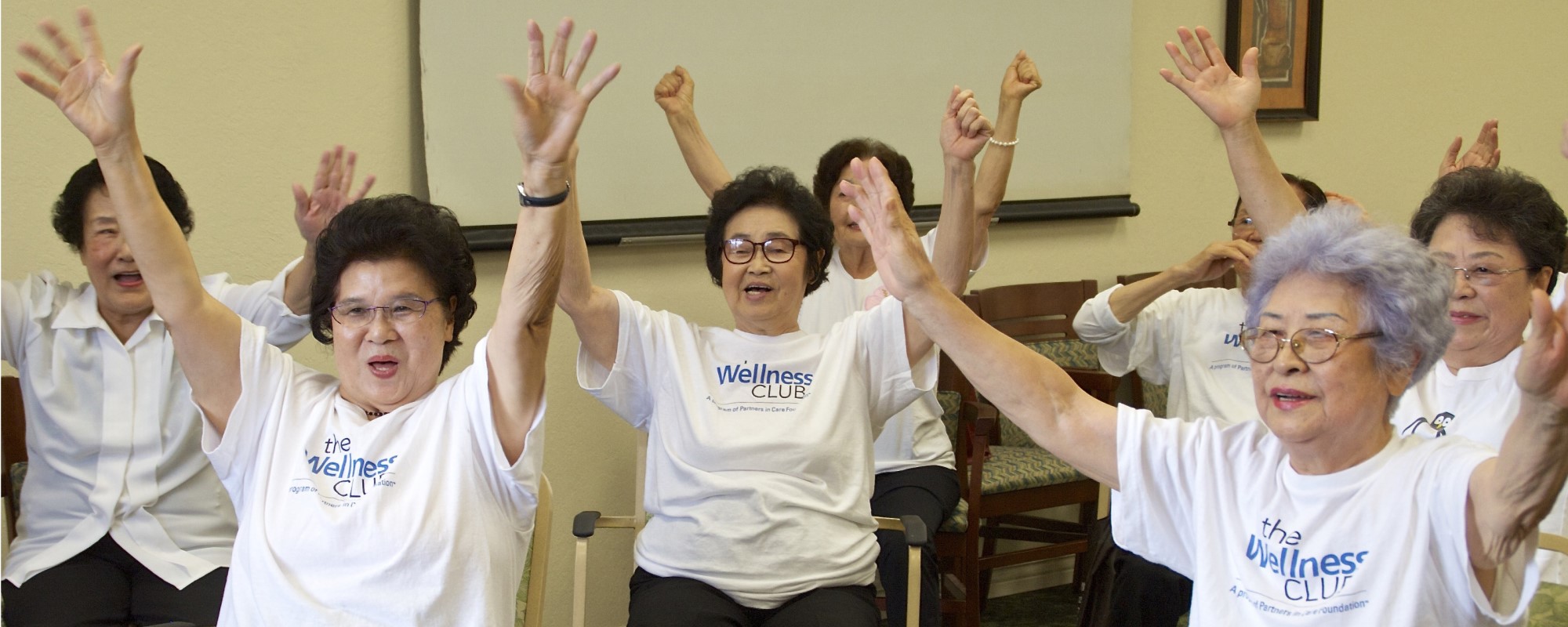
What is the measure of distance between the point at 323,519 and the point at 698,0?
2100 mm

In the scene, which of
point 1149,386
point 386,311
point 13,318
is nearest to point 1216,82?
point 386,311

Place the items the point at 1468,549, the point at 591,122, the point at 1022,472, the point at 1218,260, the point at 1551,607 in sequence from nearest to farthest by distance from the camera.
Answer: the point at 1468,549
the point at 1551,607
the point at 1218,260
the point at 591,122
the point at 1022,472

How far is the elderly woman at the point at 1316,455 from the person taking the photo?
1.46 metres

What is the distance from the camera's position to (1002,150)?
9.12 ft

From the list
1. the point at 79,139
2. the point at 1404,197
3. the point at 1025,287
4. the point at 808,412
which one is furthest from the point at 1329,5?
the point at 79,139

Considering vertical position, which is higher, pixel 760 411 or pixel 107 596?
pixel 760 411

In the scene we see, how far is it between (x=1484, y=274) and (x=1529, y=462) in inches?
41.2

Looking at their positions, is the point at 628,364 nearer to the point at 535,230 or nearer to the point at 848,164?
the point at 535,230

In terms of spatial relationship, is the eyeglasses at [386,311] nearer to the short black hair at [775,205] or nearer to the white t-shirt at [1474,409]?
the short black hair at [775,205]

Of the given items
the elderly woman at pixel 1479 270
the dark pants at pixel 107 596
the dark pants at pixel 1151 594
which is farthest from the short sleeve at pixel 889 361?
the dark pants at pixel 107 596

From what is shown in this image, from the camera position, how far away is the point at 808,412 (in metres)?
2.41

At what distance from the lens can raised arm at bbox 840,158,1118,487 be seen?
1728 millimetres

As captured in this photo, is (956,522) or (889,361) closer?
(889,361)

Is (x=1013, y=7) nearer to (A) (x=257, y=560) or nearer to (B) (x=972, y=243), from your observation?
(B) (x=972, y=243)
